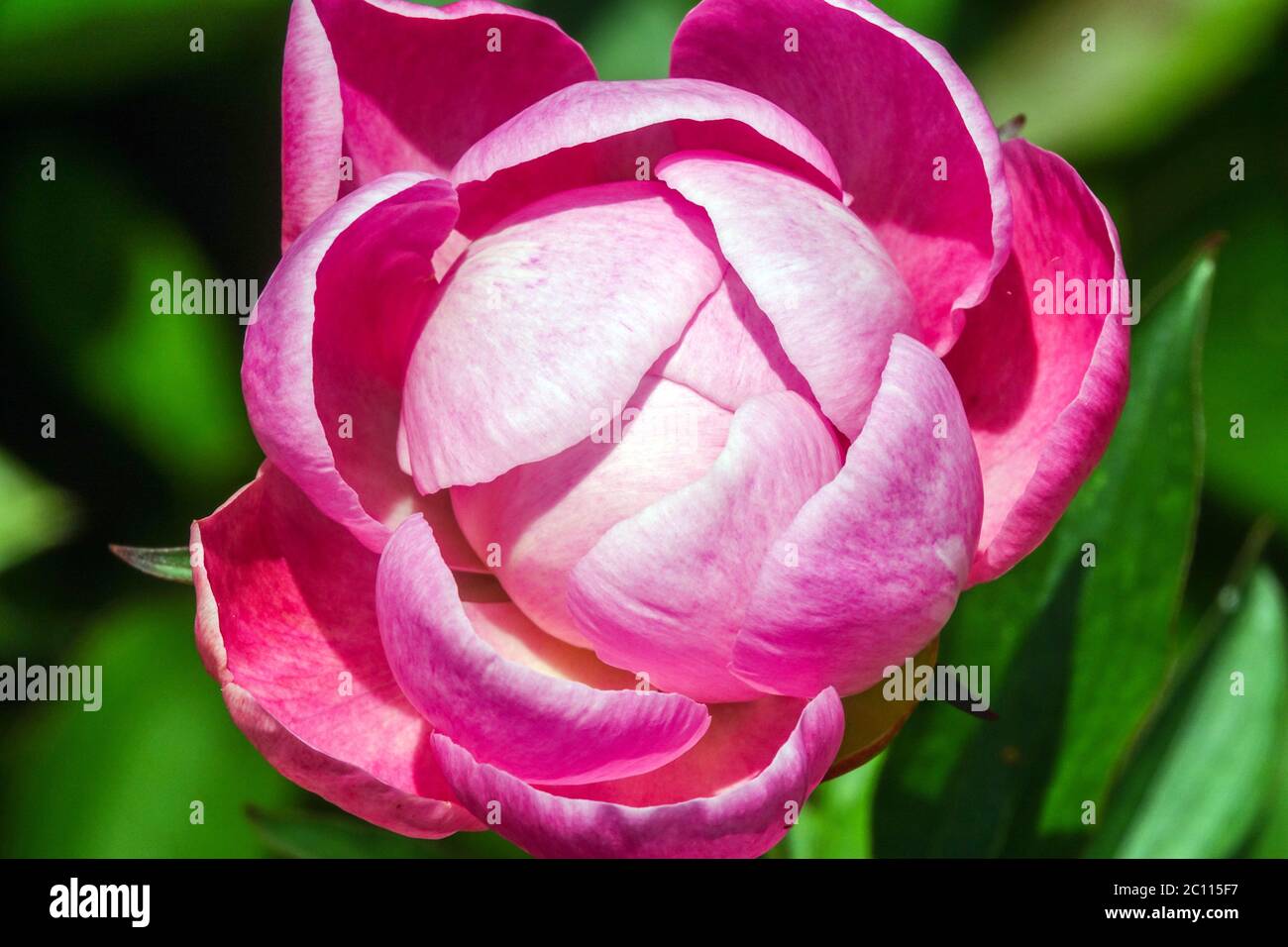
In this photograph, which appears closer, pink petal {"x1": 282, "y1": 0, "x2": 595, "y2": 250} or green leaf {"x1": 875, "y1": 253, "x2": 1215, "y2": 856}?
pink petal {"x1": 282, "y1": 0, "x2": 595, "y2": 250}

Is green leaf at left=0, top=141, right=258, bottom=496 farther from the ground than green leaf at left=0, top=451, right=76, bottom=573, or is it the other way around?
green leaf at left=0, top=141, right=258, bottom=496

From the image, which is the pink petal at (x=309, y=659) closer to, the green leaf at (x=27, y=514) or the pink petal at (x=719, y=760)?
the pink petal at (x=719, y=760)

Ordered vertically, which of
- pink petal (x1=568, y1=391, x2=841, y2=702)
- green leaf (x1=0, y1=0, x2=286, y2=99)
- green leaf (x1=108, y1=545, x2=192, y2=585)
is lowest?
green leaf (x1=108, y1=545, x2=192, y2=585)

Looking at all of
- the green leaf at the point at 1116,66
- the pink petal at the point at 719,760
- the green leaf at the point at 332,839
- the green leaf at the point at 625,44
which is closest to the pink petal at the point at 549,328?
the pink petal at the point at 719,760

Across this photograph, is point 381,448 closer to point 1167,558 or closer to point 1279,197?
point 1167,558

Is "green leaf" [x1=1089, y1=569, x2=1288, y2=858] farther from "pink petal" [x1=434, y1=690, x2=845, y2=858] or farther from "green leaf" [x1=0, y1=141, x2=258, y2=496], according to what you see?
"green leaf" [x1=0, y1=141, x2=258, y2=496]

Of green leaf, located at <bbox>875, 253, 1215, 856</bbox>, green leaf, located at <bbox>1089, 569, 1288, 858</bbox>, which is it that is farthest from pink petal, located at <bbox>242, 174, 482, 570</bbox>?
green leaf, located at <bbox>1089, 569, 1288, 858</bbox>

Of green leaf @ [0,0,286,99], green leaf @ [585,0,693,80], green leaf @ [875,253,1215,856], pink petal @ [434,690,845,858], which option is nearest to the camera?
pink petal @ [434,690,845,858]

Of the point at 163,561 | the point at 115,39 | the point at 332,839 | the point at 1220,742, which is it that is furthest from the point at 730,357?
the point at 115,39
